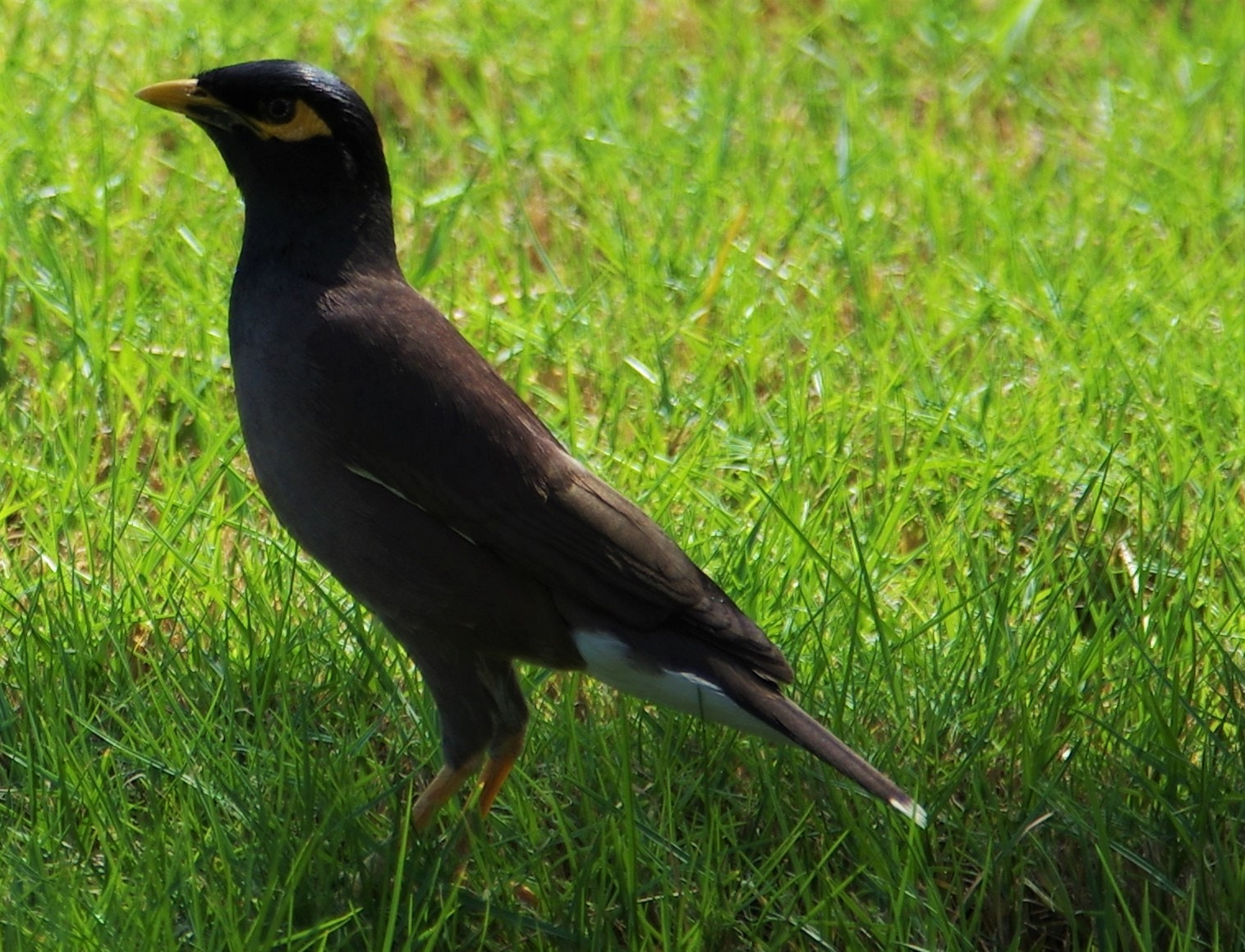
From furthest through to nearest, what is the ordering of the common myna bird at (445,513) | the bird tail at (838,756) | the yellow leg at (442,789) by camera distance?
1. the yellow leg at (442,789)
2. the common myna bird at (445,513)
3. the bird tail at (838,756)

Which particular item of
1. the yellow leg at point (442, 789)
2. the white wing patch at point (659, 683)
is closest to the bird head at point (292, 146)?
the white wing patch at point (659, 683)

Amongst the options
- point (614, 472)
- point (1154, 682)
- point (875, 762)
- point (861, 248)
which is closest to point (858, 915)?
point (875, 762)

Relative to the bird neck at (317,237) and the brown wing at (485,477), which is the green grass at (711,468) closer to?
the brown wing at (485,477)

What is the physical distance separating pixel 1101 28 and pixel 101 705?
221 inches

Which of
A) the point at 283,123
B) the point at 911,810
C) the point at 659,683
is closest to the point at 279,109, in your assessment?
the point at 283,123

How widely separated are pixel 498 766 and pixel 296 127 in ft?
4.33

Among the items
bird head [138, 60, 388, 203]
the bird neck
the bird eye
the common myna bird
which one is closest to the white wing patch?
the common myna bird

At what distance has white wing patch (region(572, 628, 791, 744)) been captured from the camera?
3449 mm

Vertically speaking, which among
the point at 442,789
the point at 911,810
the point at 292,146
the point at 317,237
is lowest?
the point at 442,789

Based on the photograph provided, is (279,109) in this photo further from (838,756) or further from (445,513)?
(838,756)

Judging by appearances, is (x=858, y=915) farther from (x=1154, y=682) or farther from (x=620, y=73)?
(x=620, y=73)

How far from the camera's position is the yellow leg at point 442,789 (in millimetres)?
3547

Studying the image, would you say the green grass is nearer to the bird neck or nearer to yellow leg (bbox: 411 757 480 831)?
yellow leg (bbox: 411 757 480 831)

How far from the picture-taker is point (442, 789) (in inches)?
141
